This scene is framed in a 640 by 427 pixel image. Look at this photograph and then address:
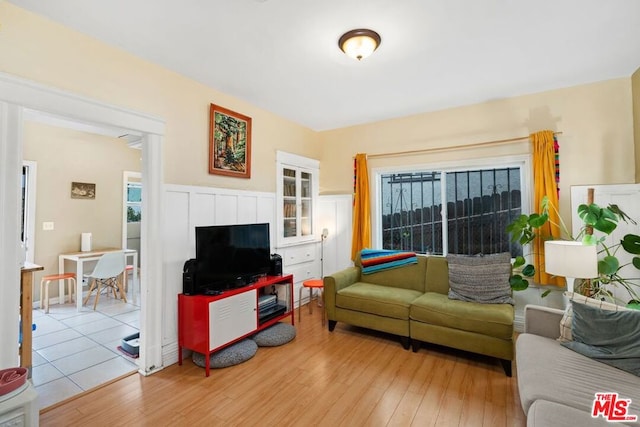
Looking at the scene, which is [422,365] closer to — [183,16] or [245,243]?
[245,243]

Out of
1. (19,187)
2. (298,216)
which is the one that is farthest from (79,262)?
(298,216)

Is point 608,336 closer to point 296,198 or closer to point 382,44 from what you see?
point 382,44

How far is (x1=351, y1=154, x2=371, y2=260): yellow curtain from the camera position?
4184 millimetres

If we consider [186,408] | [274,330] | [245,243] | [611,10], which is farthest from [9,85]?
[611,10]

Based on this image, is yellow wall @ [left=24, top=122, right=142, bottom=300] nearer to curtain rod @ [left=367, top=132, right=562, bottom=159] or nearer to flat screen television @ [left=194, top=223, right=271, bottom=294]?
flat screen television @ [left=194, top=223, right=271, bottom=294]

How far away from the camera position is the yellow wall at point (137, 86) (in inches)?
74.5

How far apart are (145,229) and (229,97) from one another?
1.71m

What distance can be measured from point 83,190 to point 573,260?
6.39 m

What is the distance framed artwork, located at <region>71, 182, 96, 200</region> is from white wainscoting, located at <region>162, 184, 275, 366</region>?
3.15 metres

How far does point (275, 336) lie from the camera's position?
305 centimetres

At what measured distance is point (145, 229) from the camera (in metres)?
2.52

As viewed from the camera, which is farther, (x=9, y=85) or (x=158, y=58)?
(x=158, y=58)

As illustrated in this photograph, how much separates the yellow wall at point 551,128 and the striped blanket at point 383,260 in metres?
1.30

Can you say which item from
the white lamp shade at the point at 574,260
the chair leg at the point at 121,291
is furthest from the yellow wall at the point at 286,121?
the chair leg at the point at 121,291
